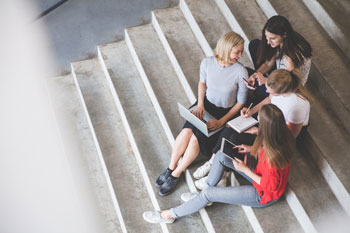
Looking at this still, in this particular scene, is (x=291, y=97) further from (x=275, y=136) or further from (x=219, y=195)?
(x=219, y=195)

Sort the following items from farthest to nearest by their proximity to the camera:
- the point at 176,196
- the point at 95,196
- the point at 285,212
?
the point at 95,196 < the point at 176,196 < the point at 285,212

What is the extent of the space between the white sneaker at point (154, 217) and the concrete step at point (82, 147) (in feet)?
0.84

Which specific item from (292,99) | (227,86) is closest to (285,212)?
(292,99)

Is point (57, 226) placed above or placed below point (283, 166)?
above

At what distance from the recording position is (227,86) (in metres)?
3.50

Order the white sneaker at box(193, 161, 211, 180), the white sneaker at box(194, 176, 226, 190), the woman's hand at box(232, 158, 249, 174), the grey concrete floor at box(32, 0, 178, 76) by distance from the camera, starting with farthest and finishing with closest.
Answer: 1. the grey concrete floor at box(32, 0, 178, 76)
2. the white sneaker at box(193, 161, 211, 180)
3. the white sneaker at box(194, 176, 226, 190)
4. the woman's hand at box(232, 158, 249, 174)

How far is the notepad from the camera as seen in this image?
3.26 m

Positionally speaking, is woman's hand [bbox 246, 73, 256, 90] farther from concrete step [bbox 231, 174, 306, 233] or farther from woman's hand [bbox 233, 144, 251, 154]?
concrete step [bbox 231, 174, 306, 233]

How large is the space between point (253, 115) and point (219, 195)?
740 mm

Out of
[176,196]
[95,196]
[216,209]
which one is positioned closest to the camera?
[216,209]

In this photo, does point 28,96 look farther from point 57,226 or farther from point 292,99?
point 292,99

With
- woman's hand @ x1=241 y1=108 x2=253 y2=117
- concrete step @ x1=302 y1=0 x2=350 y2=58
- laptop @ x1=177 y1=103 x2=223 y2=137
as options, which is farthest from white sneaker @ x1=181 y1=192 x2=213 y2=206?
concrete step @ x1=302 y1=0 x2=350 y2=58

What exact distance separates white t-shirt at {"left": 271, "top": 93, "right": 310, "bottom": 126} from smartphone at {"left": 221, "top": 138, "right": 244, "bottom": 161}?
0.45 m

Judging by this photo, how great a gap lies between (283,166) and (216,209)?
867mm
